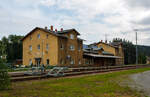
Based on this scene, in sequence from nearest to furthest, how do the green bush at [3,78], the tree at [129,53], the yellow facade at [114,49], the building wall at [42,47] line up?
the green bush at [3,78] < the building wall at [42,47] < the yellow facade at [114,49] < the tree at [129,53]

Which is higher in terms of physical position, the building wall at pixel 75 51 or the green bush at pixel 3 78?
the building wall at pixel 75 51

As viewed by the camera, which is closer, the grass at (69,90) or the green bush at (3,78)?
the grass at (69,90)

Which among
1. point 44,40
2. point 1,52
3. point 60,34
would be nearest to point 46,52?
point 44,40

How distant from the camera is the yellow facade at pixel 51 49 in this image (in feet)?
110

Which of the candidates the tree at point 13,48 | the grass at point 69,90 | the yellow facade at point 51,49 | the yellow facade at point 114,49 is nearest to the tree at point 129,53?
the yellow facade at point 114,49

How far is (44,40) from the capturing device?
116ft

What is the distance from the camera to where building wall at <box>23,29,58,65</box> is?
3356 centimetres

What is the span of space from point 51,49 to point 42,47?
248 centimetres

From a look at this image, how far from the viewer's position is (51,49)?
34.2 metres

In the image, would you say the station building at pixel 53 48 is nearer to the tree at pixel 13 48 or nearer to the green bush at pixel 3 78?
the tree at pixel 13 48

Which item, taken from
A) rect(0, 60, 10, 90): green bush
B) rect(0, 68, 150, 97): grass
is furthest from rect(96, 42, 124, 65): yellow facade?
rect(0, 60, 10, 90): green bush

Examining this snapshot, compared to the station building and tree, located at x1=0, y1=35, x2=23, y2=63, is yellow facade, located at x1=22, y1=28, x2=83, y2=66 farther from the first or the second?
tree, located at x1=0, y1=35, x2=23, y2=63

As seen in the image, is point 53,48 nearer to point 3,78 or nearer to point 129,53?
point 3,78

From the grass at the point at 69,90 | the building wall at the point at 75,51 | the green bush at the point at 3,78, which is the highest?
the building wall at the point at 75,51
